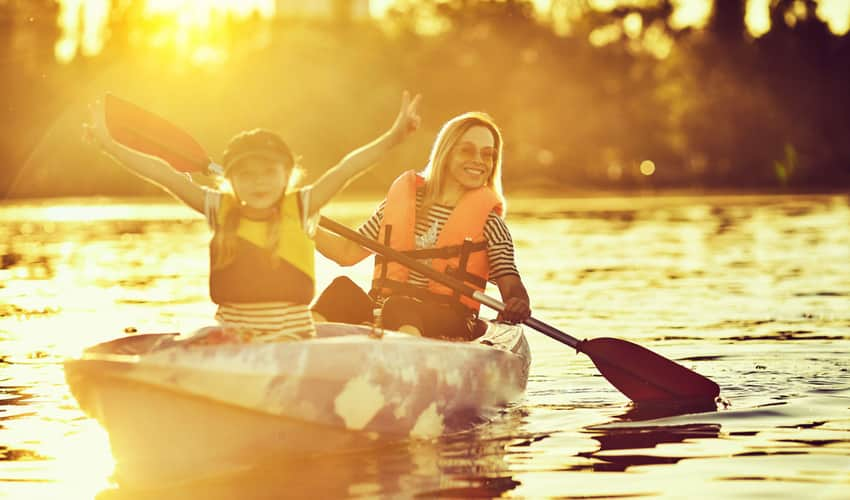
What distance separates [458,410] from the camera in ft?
24.6

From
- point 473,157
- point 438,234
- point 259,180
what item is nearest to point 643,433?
point 438,234

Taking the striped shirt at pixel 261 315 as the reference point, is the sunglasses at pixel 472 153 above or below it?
above

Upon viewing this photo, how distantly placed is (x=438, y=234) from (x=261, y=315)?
1820mm

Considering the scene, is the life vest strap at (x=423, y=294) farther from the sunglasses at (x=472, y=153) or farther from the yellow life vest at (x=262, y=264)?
the yellow life vest at (x=262, y=264)

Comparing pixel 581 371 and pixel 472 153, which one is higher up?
pixel 472 153

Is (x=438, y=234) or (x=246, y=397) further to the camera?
(x=438, y=234)

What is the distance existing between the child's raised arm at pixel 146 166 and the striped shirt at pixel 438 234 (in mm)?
1704

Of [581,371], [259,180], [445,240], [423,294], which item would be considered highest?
[259,180]

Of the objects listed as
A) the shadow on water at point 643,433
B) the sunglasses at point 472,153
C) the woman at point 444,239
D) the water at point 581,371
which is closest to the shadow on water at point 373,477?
the water at point 581,371

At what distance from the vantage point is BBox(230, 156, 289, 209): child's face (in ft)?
21.0

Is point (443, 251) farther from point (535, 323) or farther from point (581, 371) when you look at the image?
point (581, 371)

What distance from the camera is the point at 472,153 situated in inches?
320

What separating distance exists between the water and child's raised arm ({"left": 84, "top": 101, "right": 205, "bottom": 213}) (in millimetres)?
1037

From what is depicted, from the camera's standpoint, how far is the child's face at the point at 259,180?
6.39 metres
